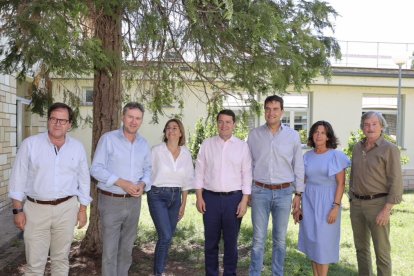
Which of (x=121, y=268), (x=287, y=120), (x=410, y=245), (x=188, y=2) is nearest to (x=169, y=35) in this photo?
(x=188, y=2)

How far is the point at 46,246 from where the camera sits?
3.96 metres

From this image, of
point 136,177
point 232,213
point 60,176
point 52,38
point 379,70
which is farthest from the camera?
point 379,70

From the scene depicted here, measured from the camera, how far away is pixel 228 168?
4582mm

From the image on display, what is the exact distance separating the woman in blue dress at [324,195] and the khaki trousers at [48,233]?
2.34 metres

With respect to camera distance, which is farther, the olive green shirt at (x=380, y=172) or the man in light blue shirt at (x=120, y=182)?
the olive green shirt at (x=380, y=172)

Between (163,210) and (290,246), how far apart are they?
332 centimetres

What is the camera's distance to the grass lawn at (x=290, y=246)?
5.94 meters

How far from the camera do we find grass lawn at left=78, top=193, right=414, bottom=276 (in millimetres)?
5944

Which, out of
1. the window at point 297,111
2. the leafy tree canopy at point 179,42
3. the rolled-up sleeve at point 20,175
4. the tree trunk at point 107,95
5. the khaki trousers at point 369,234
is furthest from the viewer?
the window at point 297,111

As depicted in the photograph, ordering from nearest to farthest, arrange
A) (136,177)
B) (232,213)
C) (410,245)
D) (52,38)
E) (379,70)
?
(52,38), (136,177), (232,213), (410,245), (379,70)

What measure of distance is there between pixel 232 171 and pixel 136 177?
38.4 inches

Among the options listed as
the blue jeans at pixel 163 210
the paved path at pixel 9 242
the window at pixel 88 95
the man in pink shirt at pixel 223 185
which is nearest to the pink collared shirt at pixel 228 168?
the man in pink shirt at pixel 223 185

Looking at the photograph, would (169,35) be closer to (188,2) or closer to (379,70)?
(188,2)

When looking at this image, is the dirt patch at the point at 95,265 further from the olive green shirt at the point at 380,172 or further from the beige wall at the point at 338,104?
the beige wall at the point at 338,104
